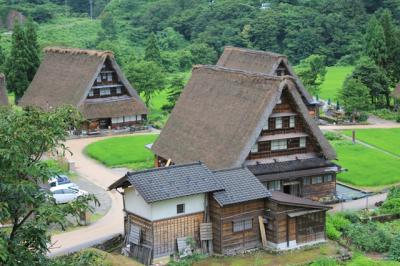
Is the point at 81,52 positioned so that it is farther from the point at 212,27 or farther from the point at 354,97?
the point at 212,27

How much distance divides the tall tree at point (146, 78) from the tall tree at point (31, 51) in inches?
311

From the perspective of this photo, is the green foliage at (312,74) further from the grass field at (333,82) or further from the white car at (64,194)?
the white car at (64,194)

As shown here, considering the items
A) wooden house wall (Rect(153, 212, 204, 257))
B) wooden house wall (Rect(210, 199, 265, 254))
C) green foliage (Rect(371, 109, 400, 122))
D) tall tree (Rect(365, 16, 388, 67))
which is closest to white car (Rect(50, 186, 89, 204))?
wooden house wall (Rect(153, 212, 204, 257))

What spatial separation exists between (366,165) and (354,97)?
14.5 m

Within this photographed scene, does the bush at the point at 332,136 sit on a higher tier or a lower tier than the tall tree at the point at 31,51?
lower

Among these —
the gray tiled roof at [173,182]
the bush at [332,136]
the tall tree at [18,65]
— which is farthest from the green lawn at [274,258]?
the tall tree at [18,65]

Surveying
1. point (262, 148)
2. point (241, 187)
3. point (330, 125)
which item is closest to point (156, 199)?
point (241, 187)

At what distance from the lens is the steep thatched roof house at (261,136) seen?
3312 centimetres

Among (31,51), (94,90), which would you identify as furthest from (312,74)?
(31,51)

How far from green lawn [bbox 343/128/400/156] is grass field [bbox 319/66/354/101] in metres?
12.3

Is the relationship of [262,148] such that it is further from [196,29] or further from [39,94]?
[196,29]

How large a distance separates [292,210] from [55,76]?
104 ft

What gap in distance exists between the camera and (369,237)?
30438 mm

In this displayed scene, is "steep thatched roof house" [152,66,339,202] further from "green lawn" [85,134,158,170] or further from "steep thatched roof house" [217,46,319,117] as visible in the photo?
"steep thatched roof house" [217,46,319,117]
